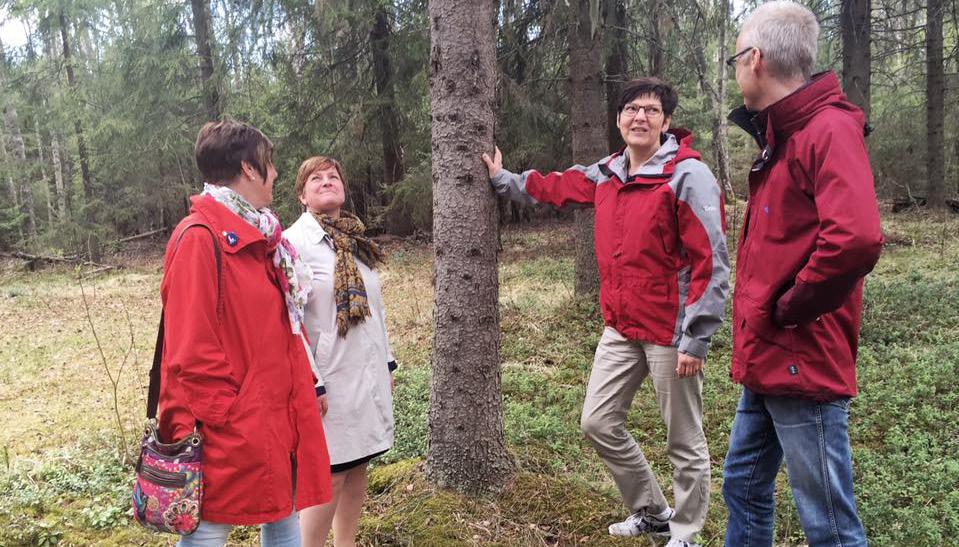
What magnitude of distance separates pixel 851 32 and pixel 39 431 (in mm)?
10677

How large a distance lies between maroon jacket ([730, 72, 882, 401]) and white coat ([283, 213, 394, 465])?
152 cm

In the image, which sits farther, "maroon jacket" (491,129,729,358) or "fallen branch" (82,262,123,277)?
"fallen branch" (82,262,123,277)

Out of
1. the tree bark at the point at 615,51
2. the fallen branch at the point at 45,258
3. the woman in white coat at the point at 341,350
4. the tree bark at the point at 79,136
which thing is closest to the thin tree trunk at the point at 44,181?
the tree bark at the point at 79,136

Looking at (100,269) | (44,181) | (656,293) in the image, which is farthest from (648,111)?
(44,181)

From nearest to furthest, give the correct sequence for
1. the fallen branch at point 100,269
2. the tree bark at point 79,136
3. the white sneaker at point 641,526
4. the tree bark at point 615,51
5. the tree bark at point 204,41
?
the white sneaker at point 641,526
the tree bark at point 615,51
the tree bark at point 204,41
the fallen branch at point 100,269
the tree bark at point 79,136

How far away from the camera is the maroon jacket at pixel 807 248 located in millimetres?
1772

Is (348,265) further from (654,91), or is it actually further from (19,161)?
(19,161)

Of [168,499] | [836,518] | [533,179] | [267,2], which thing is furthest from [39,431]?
[267,2]

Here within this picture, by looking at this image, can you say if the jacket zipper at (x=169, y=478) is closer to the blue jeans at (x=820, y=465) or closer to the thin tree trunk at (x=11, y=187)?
the blue jeans at (x=820, y=465)

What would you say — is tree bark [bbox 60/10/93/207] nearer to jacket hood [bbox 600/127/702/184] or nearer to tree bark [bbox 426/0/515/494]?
tree bark [bbox 426/0/515/494]

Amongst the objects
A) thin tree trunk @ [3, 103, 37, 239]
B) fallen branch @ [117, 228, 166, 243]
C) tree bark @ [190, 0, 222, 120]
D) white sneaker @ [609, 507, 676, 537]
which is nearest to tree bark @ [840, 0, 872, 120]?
white sneaker @ [609, 507, 676, 537]

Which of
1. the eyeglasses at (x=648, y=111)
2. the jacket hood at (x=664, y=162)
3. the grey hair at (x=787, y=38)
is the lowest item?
the jacket hood at (x=664, y=162)

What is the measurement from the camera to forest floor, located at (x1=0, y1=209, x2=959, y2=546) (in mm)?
3111

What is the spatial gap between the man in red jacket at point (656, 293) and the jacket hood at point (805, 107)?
693 millimetres
